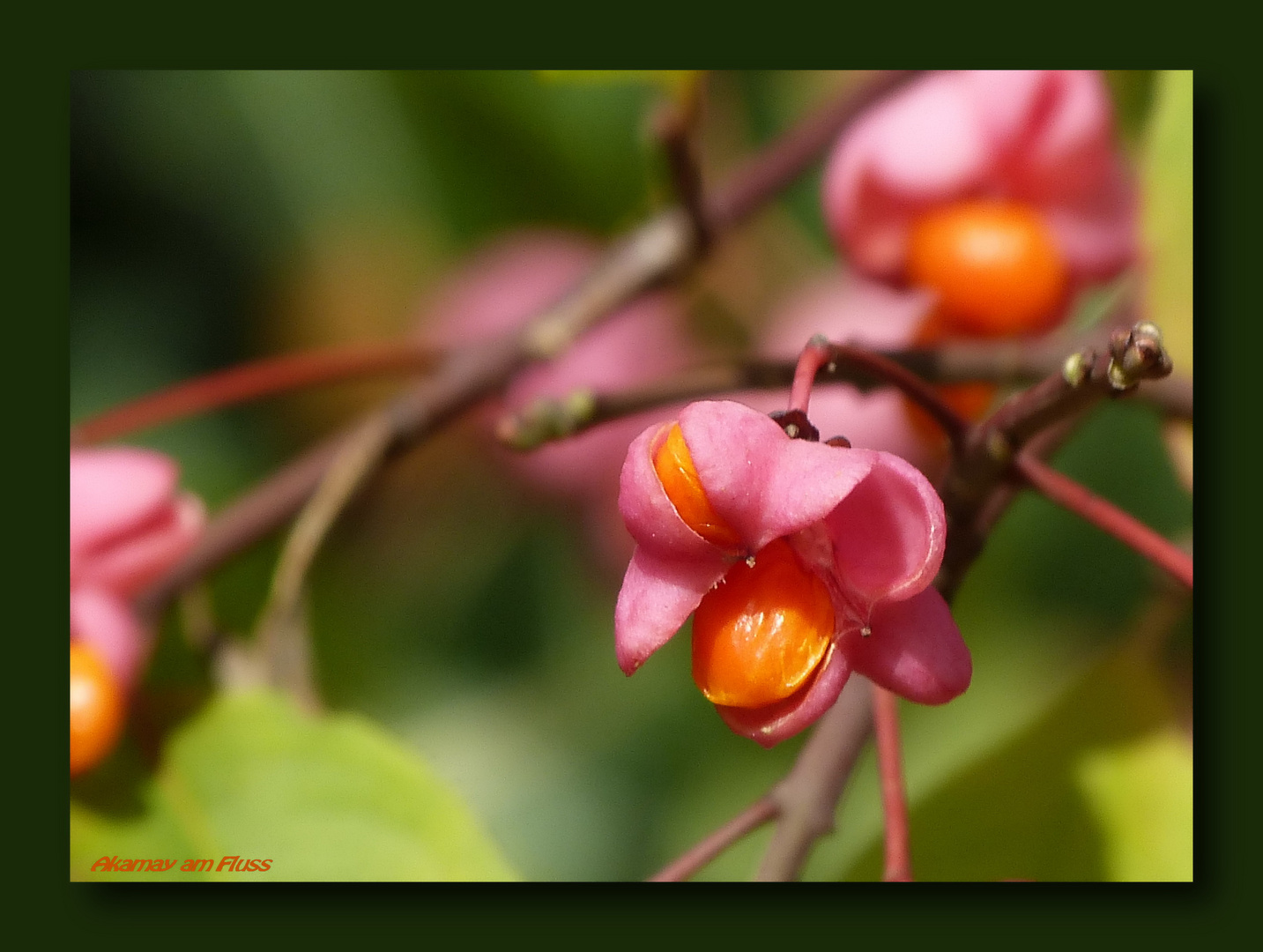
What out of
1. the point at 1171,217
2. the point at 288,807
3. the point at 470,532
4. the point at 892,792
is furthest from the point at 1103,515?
the point at 470,532

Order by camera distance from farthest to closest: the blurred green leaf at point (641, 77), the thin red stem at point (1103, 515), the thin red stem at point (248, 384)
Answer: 1. the thin red stem at point (248, 384)
2. the blurred green leaf at point (641, 77)
3. the thin red stem at point (1103, 515)

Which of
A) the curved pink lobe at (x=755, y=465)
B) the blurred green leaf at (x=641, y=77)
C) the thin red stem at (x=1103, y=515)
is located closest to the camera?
the curved pink lobe at (x=755, y=465)

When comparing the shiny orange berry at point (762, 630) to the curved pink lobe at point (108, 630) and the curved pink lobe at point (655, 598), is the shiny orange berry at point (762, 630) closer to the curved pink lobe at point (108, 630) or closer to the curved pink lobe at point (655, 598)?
the curved pink lobe at point (655, 598)

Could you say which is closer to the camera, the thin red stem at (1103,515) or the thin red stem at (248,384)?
the thin red stem at (1103,515)

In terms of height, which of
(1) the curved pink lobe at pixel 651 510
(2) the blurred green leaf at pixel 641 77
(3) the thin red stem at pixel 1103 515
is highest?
(2) the blurred green leaf at pixel 641 77

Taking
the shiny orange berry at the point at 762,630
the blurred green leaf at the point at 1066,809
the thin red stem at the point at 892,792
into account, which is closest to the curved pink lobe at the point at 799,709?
the shiny orange berry at the point at 762,630

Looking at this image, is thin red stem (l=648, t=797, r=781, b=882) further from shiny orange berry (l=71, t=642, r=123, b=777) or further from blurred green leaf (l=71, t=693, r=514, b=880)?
shiny orange berry (l=71, t=642, r=123, b=777)
